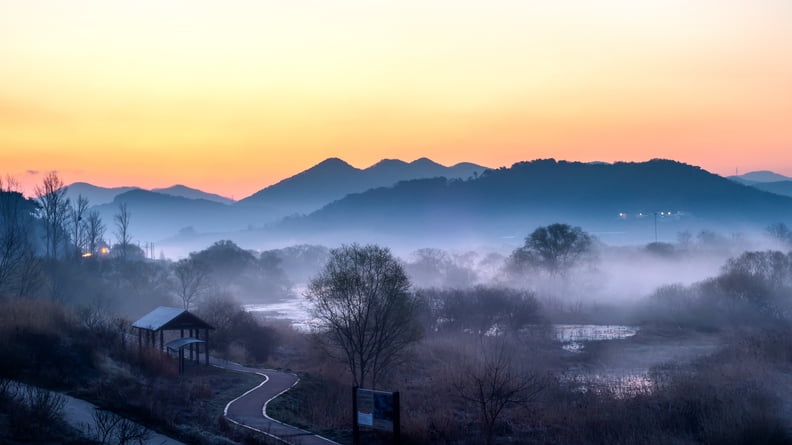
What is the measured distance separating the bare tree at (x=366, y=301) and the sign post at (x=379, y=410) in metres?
14.1

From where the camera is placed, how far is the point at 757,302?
206ft

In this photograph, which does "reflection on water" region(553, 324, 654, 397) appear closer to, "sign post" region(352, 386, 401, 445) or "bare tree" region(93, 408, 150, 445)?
"sign post" region(352, 386, 401, 445)

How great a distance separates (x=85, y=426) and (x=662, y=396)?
78.8ft

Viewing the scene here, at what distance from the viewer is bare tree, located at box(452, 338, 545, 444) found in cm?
2431

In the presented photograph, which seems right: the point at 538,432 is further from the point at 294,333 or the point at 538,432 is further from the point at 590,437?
the point at 294,333

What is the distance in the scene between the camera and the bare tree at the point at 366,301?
35719mm

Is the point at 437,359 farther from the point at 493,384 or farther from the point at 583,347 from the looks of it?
the point at 493,384

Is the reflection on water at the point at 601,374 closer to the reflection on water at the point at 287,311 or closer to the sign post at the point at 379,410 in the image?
the sign post at the point at 379,410

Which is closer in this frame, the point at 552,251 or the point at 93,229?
the point at 552,251

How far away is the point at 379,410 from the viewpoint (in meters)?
20.2

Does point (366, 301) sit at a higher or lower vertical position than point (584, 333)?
higher

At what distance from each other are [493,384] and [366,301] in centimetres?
1317

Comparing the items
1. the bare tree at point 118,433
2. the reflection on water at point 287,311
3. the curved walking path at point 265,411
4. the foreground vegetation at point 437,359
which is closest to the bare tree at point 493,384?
the foreground vegetation at point 437,359

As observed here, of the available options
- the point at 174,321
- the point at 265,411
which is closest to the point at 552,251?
the point at 174,321
